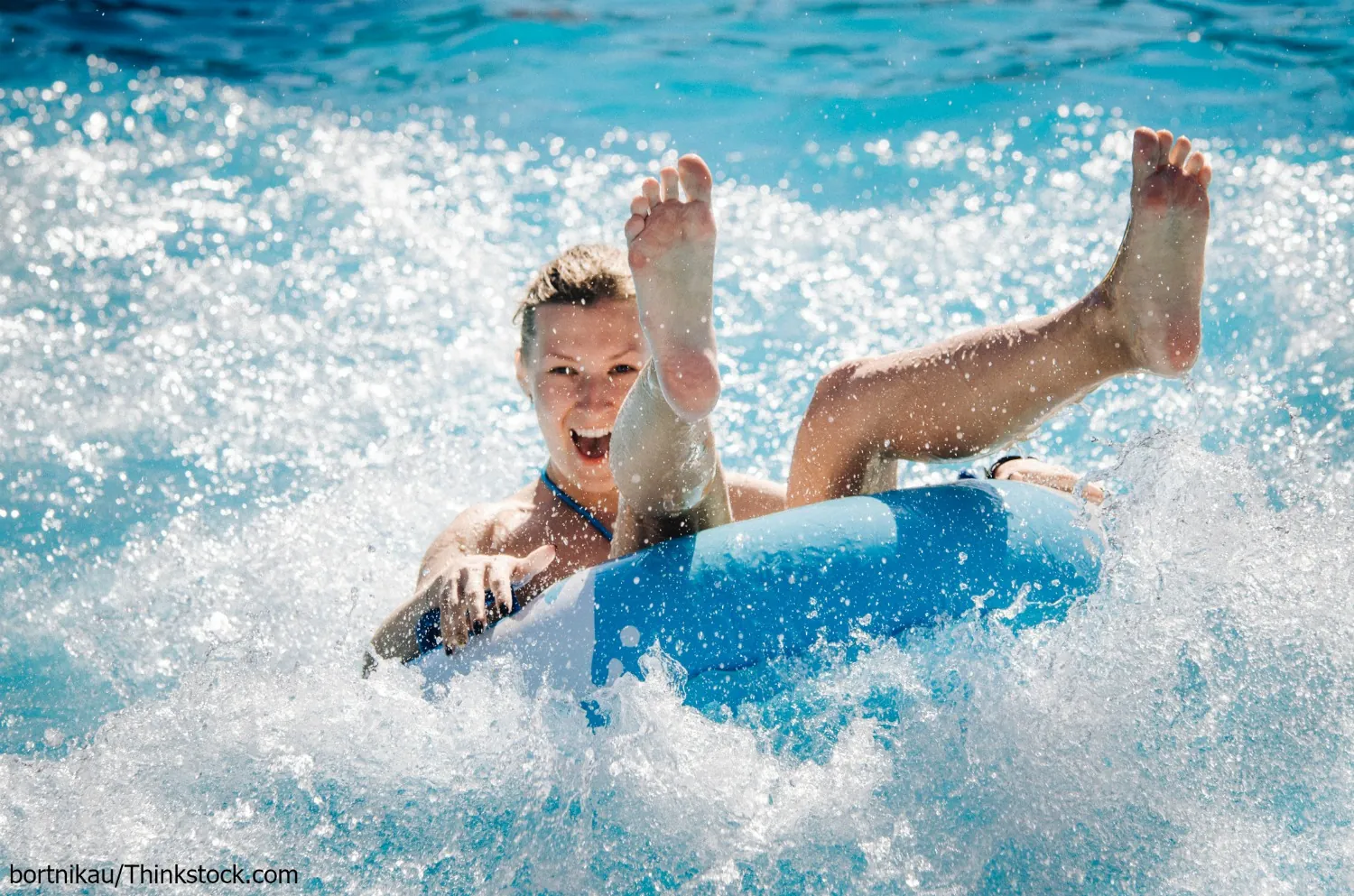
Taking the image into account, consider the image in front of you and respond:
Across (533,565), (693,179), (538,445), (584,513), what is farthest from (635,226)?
(538,445)

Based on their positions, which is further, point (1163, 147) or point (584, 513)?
point (584, 513)

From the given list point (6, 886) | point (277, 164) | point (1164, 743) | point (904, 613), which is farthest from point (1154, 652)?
point (277, 164)

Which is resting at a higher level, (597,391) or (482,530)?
(597,391)

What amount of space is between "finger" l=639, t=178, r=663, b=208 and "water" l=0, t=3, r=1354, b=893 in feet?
2.43

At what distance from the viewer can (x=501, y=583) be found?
6.78 ft

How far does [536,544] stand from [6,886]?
1.19m

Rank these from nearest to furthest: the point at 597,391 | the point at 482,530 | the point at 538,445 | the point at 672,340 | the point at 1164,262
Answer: the point at 672,340
the point at 1164,262
the point at 597,391
the point at 482,530
the point at 538,445

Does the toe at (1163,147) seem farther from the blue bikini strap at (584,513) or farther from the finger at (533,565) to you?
the blue bikini strap at (584,513)

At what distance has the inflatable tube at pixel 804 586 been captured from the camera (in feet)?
5.97

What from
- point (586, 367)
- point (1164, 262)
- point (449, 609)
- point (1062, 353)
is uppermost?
point (1164, 262)

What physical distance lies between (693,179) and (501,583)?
0.75 m

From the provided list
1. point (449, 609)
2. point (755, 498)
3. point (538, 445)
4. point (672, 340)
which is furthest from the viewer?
point (538, 445)

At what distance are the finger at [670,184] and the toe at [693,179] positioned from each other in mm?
10

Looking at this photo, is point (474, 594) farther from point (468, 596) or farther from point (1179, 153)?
point (1179, 153)
